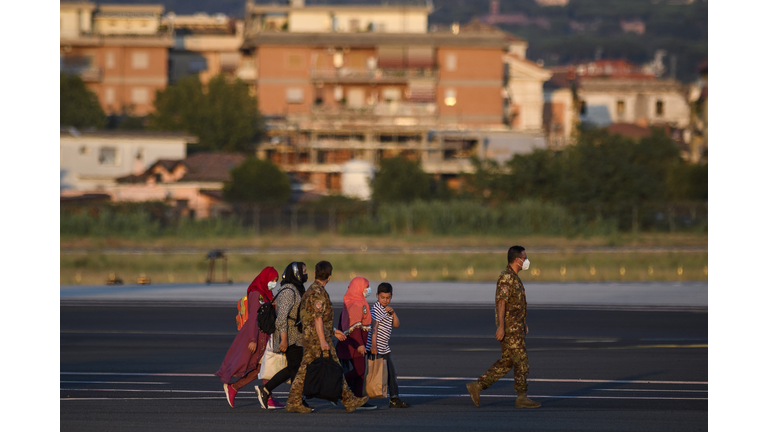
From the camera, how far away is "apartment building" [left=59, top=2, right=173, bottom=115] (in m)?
87.0

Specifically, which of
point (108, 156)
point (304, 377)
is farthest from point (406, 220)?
point (304, 377)

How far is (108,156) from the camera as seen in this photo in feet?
227

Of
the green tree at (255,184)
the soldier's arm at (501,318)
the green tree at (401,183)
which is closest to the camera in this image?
the soldier's arm at (501,318)

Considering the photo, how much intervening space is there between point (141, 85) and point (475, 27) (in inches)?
1306

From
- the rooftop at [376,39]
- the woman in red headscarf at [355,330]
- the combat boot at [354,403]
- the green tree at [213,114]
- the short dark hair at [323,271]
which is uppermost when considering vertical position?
the rooftop at [376,39]

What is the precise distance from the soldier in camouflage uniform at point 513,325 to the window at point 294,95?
74586mm

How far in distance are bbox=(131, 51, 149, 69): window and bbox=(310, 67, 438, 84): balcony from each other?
17194 millimetres

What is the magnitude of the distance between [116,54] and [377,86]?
25277mm

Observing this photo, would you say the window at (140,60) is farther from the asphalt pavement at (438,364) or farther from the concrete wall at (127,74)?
the asphalt pavement at (438,364)

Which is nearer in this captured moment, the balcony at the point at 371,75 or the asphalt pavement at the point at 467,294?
the asphalt pavement at the point at 467,294

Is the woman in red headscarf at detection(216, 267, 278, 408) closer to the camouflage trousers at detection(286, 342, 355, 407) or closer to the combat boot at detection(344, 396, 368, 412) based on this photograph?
the camouflage trousers at detection(286, 342, 355, 407)

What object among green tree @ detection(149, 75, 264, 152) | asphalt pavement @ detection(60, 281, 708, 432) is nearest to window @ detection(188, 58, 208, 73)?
green tree @ detection(149, 75, 264, 152)

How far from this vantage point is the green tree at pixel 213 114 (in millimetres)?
76125

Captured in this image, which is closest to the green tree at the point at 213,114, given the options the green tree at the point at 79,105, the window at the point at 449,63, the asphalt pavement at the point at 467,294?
the green tree at the point at 79,105
